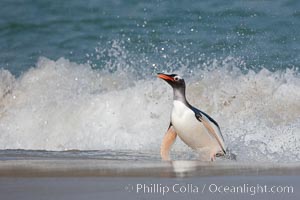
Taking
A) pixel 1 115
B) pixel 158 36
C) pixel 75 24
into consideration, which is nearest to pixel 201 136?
pixel 1 115

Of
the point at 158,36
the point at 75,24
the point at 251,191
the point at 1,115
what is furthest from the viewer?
the point at 75,24

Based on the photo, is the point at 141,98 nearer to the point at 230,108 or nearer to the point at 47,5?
the point at 230,108

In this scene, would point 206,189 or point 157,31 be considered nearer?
point 206,189

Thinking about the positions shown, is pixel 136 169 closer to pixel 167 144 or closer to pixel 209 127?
pixel 167 144

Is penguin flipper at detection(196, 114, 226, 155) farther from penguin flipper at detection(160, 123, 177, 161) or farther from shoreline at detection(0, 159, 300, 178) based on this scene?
shoreline at detection(0, 159, 300, 178)

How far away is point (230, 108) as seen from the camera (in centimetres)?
1003

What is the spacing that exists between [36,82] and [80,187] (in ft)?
22.0

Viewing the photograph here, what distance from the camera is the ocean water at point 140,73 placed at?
9000 mm

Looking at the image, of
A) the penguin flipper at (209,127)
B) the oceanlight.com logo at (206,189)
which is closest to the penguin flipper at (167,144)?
the penguin flipper at (209,127)

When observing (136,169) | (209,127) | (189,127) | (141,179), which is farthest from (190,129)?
(141,179)

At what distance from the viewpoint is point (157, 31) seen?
1330cm

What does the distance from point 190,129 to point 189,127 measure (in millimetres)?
17

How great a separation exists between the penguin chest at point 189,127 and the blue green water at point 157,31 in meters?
3.85

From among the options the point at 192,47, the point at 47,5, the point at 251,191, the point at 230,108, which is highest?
the point at 47,5
